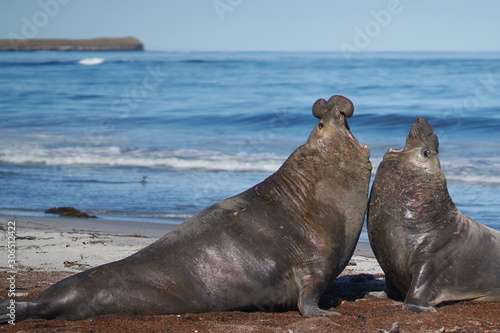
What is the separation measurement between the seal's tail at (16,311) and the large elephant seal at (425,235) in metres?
2.90

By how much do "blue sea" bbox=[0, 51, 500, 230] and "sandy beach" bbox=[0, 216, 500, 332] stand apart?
2.04 meters

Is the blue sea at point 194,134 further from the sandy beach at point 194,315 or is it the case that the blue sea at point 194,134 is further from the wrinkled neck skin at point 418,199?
the wrinkled neck skin at point 418,199

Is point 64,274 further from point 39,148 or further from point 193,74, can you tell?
point 193,74

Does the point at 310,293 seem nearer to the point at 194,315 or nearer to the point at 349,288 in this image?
the point at 194,315

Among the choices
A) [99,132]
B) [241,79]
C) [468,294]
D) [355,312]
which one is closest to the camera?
[355,312]

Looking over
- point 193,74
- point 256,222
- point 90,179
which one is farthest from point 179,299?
point 193,74

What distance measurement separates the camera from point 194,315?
4.72m

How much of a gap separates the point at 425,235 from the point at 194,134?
1682 cm

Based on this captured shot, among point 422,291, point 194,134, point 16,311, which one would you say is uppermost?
point 422,291

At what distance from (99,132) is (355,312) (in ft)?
59.2

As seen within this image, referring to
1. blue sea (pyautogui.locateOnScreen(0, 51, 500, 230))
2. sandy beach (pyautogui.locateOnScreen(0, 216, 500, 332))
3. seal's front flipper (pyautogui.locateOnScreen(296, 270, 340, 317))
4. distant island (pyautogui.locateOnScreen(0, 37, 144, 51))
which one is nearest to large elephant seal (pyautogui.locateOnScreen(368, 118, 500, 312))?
sandy beach (pyautogui.locateOnScreen(0, 216, 500, 332))

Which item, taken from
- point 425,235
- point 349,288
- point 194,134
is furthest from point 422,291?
point 194,134

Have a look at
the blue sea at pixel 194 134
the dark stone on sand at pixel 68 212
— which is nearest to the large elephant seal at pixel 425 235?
the blue sea at pixel 194 134

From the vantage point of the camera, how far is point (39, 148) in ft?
57.5
